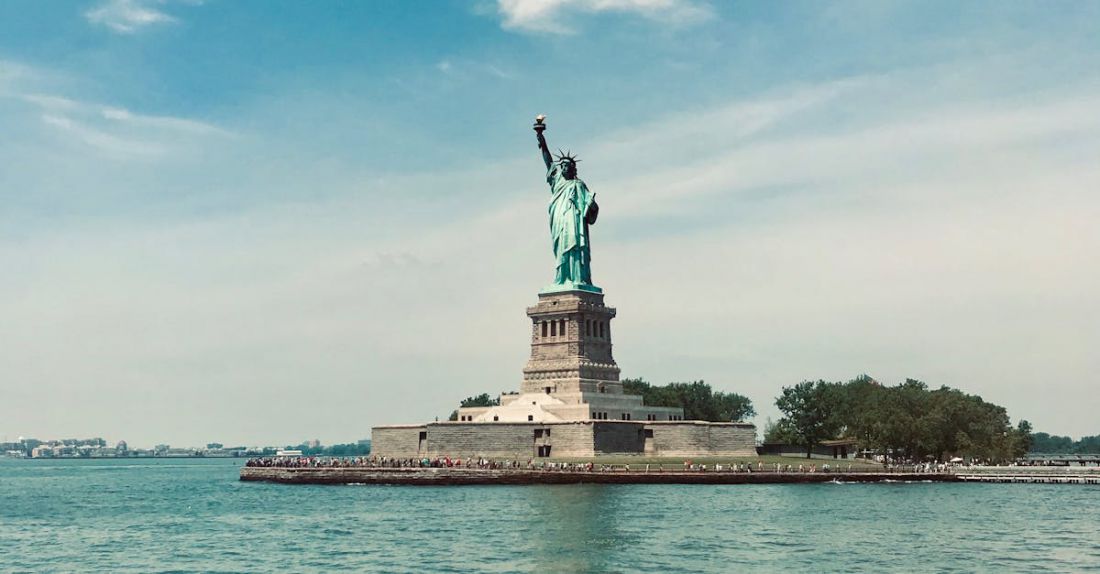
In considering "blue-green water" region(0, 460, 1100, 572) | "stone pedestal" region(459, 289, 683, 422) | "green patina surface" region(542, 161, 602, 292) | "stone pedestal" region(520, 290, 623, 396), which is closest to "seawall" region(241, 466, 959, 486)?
"blue-green water" region(0, 460, 1100, 572)

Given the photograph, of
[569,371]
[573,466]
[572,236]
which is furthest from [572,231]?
[573,466]

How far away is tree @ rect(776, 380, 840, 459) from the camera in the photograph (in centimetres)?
11256

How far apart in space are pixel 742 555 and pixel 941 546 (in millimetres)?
9274

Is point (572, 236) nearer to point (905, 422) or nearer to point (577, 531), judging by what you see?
point (905, 422)

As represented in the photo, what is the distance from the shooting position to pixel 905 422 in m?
106

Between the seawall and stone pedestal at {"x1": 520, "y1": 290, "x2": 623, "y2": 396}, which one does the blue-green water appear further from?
stone pedestal at {"x1": 520, "y1": 290, "x2": 623, "y2": 396}

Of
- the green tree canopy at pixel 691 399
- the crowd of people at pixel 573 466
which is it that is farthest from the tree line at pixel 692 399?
the crowd of people at pixel 573 466

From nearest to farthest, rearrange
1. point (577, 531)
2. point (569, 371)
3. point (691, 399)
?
point (577, 531), point (569, 371), point (691, 399)

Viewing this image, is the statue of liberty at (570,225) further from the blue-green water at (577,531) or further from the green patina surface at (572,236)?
the blue-green water at (577,531)

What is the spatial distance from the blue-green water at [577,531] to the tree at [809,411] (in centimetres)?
2959

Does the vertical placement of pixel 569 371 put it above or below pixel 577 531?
above

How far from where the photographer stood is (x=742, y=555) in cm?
4662

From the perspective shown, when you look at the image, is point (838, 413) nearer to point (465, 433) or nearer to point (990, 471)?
point (990, 471)

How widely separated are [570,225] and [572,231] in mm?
547
